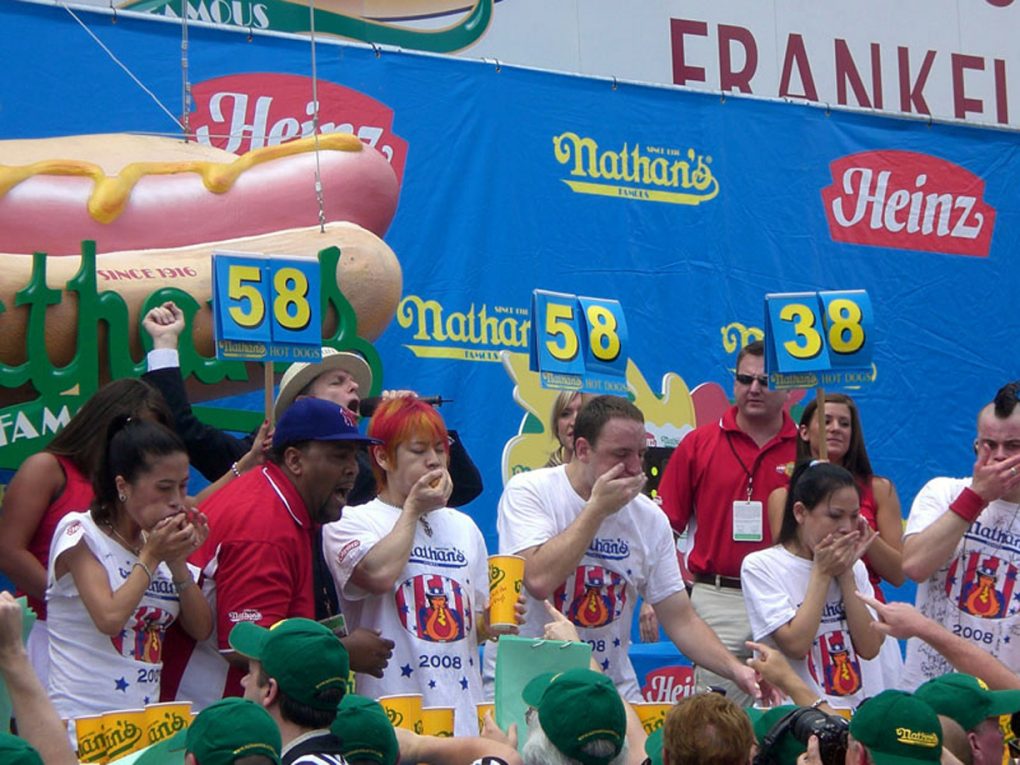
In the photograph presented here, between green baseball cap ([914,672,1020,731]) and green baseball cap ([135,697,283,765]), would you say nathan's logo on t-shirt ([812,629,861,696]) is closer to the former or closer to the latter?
green baseball cap ([914,672,1020,731])

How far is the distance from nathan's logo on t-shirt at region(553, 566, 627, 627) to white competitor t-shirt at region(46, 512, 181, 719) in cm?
115

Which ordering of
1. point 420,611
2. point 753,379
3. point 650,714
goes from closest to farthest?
1. point 650,714
2. point 420,611
3. point 753,379

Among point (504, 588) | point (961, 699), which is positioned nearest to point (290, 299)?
point (504, 588)

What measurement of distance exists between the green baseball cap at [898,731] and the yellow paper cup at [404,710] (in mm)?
902

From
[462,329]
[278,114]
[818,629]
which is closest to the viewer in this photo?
[818,629]

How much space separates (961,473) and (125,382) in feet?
14.7

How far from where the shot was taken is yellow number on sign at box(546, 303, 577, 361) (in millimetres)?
5309

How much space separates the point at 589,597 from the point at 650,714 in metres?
0.63

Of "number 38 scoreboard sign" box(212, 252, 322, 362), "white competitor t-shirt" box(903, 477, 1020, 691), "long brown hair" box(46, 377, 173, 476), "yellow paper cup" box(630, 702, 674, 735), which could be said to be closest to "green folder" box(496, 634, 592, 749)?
"yellow paper cup" box(630, 702, 674, 735)

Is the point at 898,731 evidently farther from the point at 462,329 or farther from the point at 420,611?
the point at 462,329

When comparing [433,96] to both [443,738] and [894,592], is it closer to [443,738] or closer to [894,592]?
[894,592]

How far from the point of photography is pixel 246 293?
4805 millimetres

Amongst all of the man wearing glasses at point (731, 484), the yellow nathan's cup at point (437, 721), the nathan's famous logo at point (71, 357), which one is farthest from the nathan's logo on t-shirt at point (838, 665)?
the nathan's famous logo at point (71, 357)

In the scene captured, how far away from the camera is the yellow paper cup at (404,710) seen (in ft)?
11.2
